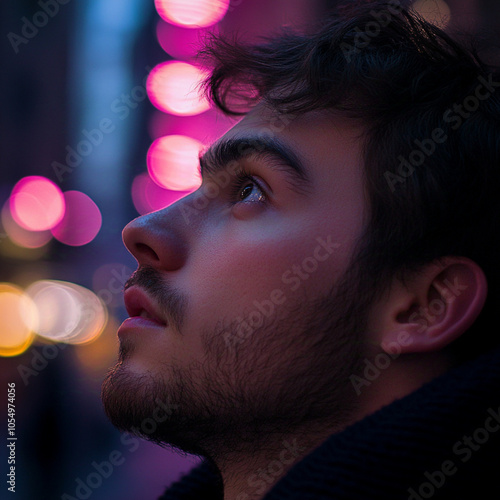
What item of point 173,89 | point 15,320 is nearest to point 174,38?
point 173,89

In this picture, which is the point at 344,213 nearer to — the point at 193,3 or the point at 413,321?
the point at 413,321

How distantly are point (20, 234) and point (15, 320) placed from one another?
1.25m

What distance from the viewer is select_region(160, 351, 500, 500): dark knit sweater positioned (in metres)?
0.77

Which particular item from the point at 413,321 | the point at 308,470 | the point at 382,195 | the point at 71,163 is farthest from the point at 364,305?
the point at 71,163

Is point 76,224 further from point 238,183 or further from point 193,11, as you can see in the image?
point 238,183

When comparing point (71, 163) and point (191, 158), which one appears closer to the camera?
point (191, 158)

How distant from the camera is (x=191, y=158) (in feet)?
18.1

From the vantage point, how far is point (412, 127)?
1.07 meters

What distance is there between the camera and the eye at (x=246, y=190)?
109 cm

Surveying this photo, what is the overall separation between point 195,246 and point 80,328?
4.24 meters

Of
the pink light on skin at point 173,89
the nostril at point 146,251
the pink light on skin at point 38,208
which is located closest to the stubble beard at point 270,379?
the nostril at point 146,251

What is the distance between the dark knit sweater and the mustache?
0.36 m

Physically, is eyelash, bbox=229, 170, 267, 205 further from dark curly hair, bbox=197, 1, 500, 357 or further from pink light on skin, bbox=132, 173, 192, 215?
pink light on skin, bbox=132, 173, 192, 215

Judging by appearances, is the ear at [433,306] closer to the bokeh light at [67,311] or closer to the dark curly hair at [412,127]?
the dark curly hair at [412,127]
